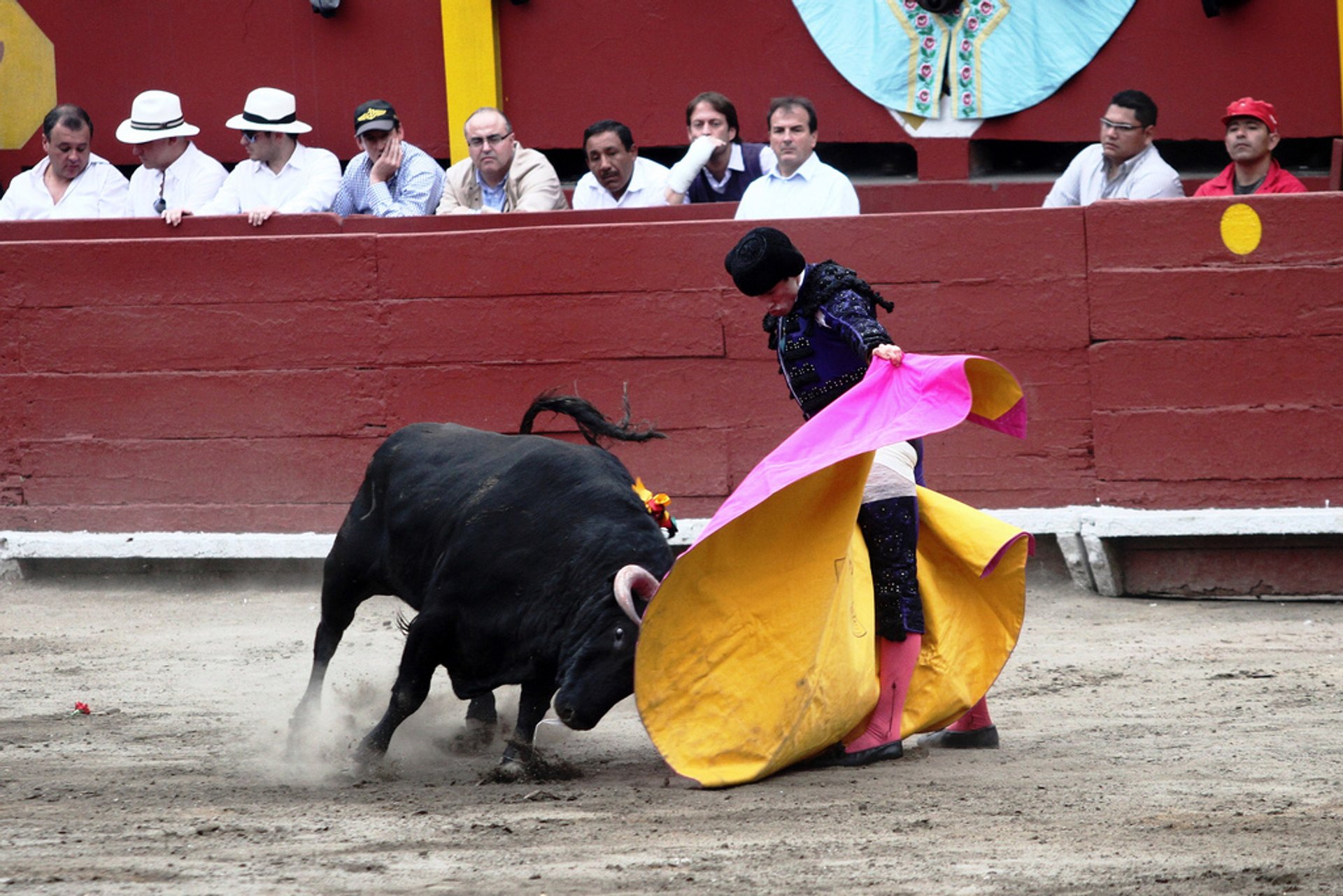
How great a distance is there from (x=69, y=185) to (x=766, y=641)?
4659mm

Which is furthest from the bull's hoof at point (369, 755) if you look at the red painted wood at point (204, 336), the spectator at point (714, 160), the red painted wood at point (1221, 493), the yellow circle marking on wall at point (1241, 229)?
the yellow circle marking on wall at point (1241, 229)

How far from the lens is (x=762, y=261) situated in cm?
376

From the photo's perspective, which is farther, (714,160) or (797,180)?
(714,160)

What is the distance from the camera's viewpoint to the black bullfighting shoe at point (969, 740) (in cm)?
403

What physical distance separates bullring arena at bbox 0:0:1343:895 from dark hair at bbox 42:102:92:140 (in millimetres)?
585

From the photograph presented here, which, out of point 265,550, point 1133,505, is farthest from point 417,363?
point 1133,505

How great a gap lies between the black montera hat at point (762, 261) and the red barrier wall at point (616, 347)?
2.20 metres

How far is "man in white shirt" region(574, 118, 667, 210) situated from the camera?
6535 mm

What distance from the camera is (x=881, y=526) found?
3.89 m

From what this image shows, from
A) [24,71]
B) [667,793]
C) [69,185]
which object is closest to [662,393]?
[667,793]

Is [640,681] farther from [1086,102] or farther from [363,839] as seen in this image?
[1086,102]

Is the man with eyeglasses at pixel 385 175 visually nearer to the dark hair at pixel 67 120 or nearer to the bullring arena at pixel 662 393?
the bullring arena at pixel 662 393

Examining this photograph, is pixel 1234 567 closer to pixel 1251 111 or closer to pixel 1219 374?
pixel 1219 374

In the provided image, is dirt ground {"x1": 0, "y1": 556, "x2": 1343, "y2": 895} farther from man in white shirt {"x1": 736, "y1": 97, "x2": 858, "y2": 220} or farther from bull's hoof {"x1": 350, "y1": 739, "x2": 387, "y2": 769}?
man in white shirt {"x1": 736, "y1": 97, "x2": 858, "y2": 220}
